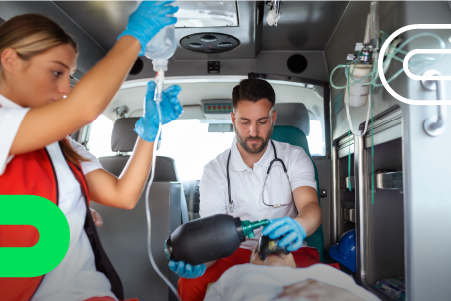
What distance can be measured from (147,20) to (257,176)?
1339mm

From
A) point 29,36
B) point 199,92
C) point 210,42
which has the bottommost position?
point 29,36

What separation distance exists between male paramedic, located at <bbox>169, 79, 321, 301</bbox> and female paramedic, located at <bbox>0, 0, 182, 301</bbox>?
99 cm

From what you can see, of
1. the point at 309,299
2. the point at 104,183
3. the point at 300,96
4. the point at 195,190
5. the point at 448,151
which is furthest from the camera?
the point at 195,190

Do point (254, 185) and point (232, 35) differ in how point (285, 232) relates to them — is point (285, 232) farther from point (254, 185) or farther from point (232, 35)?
point (232, 35)

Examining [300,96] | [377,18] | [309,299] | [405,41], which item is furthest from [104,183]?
[300,96]

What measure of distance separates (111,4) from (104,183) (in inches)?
73.5

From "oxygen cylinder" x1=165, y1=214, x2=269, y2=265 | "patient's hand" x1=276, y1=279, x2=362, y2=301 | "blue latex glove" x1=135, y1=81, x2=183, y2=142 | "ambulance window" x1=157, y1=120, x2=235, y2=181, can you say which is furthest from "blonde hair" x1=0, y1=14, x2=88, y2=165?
"ambulance window" x1=157, y1=120, x2=235, y2=181

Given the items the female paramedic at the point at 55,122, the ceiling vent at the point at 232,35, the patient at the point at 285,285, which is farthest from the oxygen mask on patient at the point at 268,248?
the ceiling vent at the point at 232,35

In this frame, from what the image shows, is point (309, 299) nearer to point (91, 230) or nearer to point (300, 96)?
point (91, 230)

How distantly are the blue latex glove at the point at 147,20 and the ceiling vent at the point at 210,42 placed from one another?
2050 millimetres

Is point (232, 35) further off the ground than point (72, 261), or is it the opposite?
point (232, 35)

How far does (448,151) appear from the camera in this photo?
4.99 feet

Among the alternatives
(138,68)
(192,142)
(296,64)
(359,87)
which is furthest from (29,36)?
(192,142)
